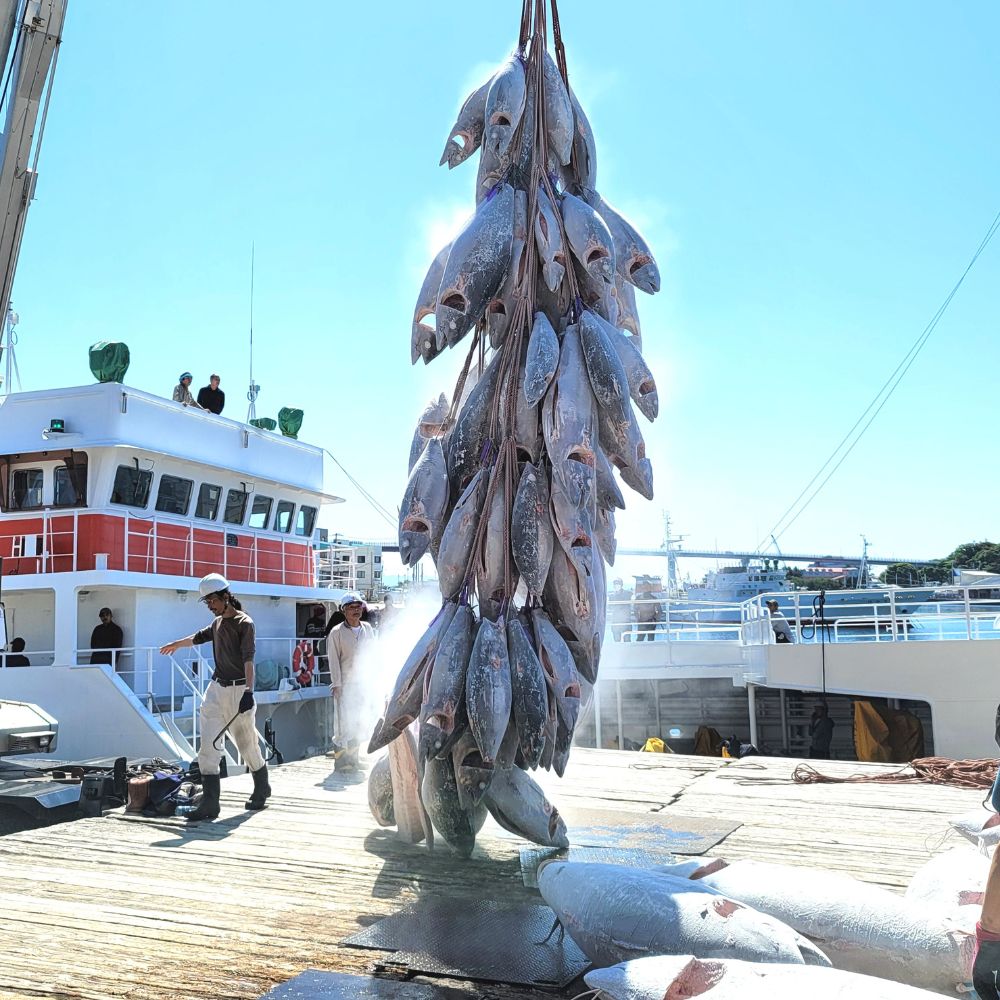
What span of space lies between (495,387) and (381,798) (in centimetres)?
286

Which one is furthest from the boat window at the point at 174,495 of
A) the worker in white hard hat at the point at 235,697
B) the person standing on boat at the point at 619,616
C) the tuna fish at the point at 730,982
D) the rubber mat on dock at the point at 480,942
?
the tuna fish at the point at 730,982

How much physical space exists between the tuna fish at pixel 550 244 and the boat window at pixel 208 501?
14113mm

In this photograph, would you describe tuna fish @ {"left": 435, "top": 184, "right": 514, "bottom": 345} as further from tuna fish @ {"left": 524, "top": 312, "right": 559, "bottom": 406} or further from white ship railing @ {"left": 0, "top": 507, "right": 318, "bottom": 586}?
white ship railing @ {"left": 0, "top": 507, "right": 318, "bottom": 586}

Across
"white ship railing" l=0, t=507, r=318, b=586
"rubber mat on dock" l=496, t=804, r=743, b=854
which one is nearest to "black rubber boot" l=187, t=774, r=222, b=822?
"rubber mat on dock" l=496, t=804, r=743, b=854

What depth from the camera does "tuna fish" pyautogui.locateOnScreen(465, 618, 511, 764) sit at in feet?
15.3

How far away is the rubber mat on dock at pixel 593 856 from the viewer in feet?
17.1

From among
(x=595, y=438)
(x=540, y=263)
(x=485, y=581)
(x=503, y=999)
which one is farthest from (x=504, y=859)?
(x=540, y=263)

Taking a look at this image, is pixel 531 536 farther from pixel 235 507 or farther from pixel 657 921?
pixel 235 507

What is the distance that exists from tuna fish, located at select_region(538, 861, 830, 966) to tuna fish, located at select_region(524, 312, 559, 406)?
7.63 ft

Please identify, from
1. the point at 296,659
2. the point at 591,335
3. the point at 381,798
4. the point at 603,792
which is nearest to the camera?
the point at 591,335

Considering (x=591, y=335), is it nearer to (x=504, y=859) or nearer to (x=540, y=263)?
(x=540, y=263)

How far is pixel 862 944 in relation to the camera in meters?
3.32

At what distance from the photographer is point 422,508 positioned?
5.16m

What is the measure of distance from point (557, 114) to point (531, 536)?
2400 mm
